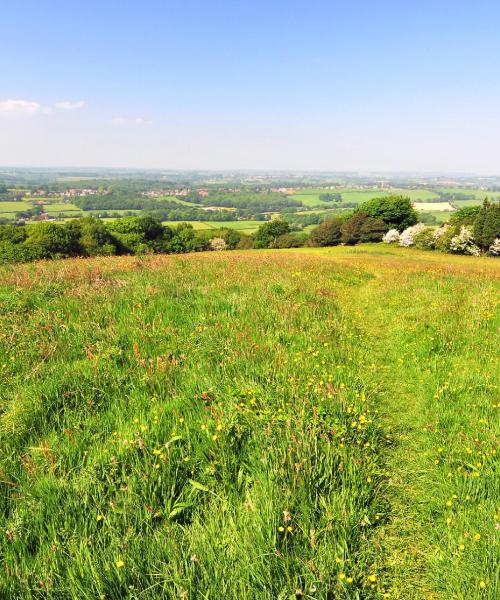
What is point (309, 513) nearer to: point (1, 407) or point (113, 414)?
point (113, 414)

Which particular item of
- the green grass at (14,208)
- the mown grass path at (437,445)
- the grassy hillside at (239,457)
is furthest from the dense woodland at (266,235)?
the green grass at (14,208)

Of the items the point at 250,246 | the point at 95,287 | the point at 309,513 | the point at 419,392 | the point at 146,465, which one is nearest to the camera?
the point at 309,513

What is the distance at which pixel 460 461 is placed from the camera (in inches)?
162

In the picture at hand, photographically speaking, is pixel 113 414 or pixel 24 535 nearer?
pixel 24 535

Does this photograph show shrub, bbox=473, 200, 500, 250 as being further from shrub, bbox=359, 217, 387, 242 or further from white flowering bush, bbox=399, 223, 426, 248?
shrub, bbox=359, 217, 387, 242

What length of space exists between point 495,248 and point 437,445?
6711 cm

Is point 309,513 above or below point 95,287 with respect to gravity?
below

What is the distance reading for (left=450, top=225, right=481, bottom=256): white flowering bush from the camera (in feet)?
196

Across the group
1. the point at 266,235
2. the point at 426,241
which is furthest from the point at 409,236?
the point at 266,235

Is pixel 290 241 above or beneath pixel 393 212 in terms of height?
beneath

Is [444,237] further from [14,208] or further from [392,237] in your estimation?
[14,208]

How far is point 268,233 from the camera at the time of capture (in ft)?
330

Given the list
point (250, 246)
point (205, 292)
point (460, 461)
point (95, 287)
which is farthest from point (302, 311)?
point (250, 246)

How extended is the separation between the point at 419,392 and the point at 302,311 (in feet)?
11.8
